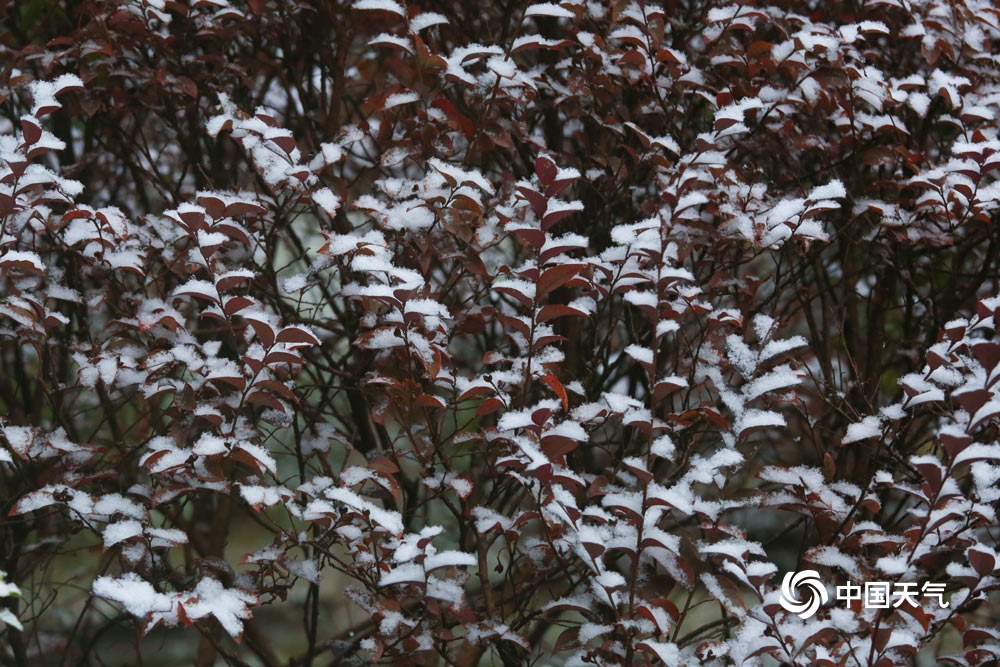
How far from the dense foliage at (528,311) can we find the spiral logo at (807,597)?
0.03 meters

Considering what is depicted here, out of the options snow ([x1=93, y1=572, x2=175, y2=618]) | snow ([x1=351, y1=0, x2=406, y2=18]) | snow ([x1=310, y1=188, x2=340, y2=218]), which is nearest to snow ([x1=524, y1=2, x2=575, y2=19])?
snow ([x1=351, y1=0, x2=406, y2=18])

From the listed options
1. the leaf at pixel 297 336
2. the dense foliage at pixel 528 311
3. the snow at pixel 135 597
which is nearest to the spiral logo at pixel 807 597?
the dense foliage at pixel 528 311

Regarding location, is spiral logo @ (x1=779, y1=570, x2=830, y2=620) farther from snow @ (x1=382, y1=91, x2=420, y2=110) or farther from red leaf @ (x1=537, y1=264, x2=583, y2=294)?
snow @ (x1=382, y1=91, x2=420, y2=110)

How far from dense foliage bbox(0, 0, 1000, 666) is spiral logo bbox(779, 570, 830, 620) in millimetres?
29

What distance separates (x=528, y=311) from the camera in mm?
2408

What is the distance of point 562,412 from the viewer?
95.3 inches

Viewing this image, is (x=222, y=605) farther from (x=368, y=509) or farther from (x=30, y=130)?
(x=30, y=130)

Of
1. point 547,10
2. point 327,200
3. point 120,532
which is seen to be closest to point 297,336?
point 327,200

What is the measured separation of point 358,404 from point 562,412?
0.74m

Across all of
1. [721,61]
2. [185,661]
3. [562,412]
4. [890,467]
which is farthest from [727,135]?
[185,661]

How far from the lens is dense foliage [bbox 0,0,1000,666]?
2.07 m

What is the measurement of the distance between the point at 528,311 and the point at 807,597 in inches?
40.2

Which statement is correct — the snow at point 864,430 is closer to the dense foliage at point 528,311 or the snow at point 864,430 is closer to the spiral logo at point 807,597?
the dense foliage at point 528,311

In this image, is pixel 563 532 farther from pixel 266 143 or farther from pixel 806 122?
pixel 806 122
